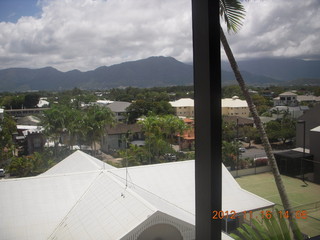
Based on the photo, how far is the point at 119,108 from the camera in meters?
7.49

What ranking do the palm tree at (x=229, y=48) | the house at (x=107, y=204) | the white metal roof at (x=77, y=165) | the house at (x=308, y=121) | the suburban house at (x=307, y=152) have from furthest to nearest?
the white metal roof at (x=77, y=165), the house at (x=107, y=204), the house at (x=308, y=121), the suburban house at (x=307, y=152), the palm tree at (x=229, y=48)

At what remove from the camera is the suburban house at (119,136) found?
890 cm

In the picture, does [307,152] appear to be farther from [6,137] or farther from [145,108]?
[145,108]

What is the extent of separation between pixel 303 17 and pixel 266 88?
0.58m

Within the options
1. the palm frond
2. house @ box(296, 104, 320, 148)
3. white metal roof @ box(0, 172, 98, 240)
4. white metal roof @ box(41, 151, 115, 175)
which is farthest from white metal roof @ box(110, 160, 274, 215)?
the palm frond

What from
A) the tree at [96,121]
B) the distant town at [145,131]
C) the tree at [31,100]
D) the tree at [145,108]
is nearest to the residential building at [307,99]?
the distant town at [145,131]

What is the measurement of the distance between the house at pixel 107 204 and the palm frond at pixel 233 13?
1084 millimetres

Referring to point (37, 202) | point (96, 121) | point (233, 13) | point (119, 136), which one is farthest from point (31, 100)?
point (119, 136)

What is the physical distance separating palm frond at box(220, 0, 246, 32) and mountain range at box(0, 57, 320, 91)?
325mm

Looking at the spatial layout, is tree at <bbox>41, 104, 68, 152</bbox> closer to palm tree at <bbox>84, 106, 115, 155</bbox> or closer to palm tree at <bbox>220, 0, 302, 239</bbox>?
palm tree at <bbox>84, 106, 115, 155</bbox>

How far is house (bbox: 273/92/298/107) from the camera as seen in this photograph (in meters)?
2.37

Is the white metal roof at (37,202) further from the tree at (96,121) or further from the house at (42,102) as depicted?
the tree at (96,121)

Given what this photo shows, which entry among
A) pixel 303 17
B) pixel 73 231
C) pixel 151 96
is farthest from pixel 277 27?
pixel 151 96

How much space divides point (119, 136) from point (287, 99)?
23.1 feet
